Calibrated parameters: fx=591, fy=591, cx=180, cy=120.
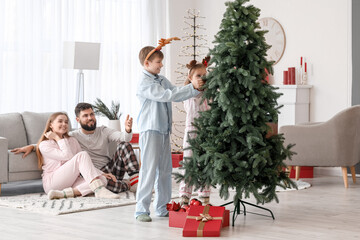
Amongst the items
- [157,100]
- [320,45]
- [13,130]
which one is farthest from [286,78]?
[157,100]

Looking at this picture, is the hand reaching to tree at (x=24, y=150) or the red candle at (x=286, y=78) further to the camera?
the red candle at (x=286, y=78)

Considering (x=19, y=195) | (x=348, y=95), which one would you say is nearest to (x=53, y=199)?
(x=19, y=195)

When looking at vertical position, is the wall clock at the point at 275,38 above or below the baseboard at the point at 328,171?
above

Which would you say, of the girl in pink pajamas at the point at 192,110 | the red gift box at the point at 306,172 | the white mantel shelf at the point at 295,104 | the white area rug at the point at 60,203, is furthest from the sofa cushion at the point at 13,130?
the white mantel shelf at the point at 295,104

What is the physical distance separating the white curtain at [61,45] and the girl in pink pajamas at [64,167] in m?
1.50

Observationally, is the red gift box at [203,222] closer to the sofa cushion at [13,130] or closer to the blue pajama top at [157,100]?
the blue pajama top at [157,100]

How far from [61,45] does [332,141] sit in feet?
11.0

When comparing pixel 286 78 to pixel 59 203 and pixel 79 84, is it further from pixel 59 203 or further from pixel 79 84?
pixel 59 203

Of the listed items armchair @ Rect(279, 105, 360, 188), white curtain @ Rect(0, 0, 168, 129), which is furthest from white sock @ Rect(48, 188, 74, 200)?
armchair @ Rect(279, 105, 360, 188)

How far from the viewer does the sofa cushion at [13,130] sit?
19.0 ft

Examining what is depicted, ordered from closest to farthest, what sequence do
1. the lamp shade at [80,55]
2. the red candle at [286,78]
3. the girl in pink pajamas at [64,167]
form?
the girl in pink pajamas at [64,167] → the lamp shade at [80,55] → the red candle at [286,78]

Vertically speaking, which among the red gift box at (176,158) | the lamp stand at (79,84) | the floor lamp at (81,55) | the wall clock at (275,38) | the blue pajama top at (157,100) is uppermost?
the wall clock at (275,38)

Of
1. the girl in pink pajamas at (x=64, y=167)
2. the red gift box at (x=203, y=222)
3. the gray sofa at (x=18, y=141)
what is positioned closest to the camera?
the red gift box at (x=203, y=222)

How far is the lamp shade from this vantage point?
257 inches
